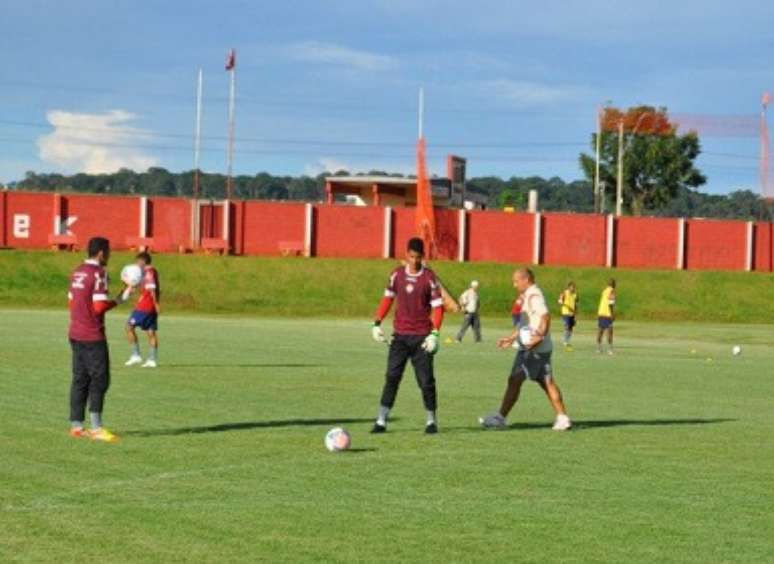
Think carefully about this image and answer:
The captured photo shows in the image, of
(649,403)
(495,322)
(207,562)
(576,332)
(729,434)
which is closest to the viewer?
(207,562)

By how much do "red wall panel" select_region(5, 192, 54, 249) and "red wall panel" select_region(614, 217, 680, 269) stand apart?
2972cm

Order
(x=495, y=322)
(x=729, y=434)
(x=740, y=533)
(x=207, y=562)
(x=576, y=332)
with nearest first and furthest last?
1. (x=207, y=562)
2. (x=740, y=533)
3. (x=729, y=434)
4. (x=576, y=332)
5. (x=495, y=322)

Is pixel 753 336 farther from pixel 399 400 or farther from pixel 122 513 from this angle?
pixel 122 513

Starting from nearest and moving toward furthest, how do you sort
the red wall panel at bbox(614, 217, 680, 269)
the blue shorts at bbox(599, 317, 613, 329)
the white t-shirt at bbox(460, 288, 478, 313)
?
the blue shorts at bbox(599, 317, 613, 329) < the white t-shirt at bbox(460, 288, 478, 313) < the red wall panel at bbox(614, 217, 680, 269)

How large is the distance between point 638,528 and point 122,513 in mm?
3923

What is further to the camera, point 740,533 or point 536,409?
point 536,409

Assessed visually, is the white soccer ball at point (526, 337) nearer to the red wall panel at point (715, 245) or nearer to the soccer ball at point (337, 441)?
the soccer ball at point (337, 441)

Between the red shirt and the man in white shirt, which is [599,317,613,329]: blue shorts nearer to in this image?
the red shirt

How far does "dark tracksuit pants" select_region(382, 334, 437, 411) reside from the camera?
1673cm

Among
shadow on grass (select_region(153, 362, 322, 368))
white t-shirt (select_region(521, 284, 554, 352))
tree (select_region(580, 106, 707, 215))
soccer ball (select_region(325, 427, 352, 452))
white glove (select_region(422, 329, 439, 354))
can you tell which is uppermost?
tree (select_region(580, 106, 707, 215))

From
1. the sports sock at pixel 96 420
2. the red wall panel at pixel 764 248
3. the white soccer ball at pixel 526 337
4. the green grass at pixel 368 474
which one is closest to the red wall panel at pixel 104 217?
the red wall panel at pixel 764 248

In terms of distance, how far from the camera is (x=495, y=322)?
5988cm

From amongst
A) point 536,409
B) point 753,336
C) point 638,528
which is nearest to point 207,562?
point 638,528

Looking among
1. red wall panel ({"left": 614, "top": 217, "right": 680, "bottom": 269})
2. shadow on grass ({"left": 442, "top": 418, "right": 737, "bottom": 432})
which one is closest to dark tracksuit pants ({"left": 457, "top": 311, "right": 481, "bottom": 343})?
shadow on grass ({"left": 442, "top": 418, "right": 737, "bottom": 432})
